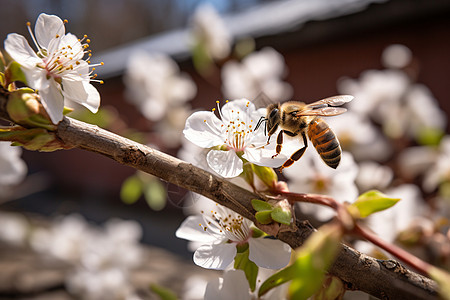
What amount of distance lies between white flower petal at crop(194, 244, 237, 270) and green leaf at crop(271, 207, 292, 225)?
0.10 meters

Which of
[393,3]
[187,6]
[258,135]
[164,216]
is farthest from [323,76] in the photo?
[187,6]

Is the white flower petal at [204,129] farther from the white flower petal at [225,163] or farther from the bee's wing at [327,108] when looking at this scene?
the bee's wing at [327,108]

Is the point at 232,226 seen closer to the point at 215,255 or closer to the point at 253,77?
the point at 215,255

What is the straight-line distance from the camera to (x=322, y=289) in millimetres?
400

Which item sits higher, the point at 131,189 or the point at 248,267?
the point at 248,267

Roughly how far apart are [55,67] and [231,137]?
0.77 feet

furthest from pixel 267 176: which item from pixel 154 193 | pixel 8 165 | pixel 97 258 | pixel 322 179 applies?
pixel 97 258

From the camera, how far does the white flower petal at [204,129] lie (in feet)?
1.58

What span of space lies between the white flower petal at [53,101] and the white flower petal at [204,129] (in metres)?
0.15

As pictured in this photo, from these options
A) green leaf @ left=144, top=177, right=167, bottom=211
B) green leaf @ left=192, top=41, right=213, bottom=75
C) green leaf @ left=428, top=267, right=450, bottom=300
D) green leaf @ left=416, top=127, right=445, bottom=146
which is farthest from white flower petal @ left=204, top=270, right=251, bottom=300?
green leaf @ left=192, top=41, right=213, bottom=75

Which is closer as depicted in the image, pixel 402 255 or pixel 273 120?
pixel 402 255

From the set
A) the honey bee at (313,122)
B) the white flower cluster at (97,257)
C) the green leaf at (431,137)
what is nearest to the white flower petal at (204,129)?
the honey bee at (313,122)

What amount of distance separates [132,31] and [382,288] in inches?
376

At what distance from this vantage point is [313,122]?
0.68m
